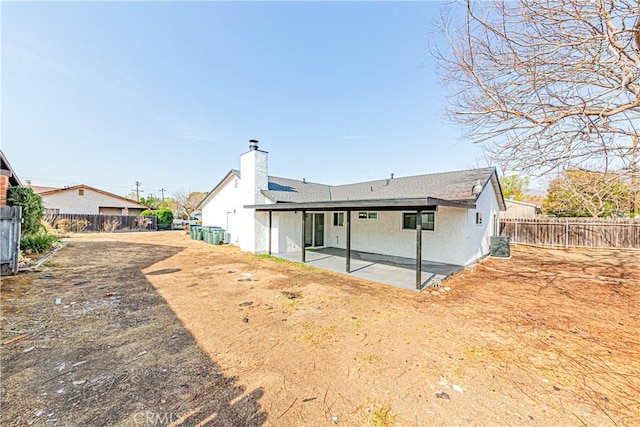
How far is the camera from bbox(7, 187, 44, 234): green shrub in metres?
9.14

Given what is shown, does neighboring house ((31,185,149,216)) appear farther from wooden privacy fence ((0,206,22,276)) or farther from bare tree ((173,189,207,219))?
wooden privacy fence ((0,206,22,276))

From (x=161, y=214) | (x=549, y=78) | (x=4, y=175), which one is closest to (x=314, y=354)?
(x=549, y=78)

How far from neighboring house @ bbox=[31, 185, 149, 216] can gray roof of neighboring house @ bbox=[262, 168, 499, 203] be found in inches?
824

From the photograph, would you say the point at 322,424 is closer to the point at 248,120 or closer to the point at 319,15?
the point at 319,15

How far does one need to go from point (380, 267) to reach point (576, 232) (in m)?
13.3

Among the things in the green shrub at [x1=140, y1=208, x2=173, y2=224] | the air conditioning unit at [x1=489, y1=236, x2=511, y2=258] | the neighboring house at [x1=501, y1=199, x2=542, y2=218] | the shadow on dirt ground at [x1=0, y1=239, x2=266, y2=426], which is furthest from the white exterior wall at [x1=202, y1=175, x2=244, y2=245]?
the neighboring house at [x1=501, y1=199, x2=542, y2=218]

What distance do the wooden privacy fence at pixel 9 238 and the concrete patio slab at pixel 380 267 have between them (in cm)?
767

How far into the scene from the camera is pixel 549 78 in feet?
14.6

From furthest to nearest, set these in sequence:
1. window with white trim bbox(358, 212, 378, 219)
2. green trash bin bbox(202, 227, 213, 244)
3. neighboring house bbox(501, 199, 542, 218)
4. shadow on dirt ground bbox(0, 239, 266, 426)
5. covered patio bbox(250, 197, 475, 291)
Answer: neighboring house bbox(501, 199, 542, 218), green trash bin bbox(202, 227, 213, 244), window with white trim bbox(358, 212, 378, 219), covered patio bbox(250, 197, 475, 291), shadow on dirt ground bbox(0, 239, 266, 426)

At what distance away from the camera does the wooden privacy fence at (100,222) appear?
19486 millimetres

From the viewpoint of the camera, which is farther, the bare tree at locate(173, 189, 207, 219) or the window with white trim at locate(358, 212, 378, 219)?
the bare tree at locate(173, 189, 207, 219)

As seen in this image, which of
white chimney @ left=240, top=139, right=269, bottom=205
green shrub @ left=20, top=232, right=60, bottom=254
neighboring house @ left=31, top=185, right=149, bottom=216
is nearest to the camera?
green shrub @ left=20, top=232, right=60, bottom=254

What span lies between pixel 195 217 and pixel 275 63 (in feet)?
97.3

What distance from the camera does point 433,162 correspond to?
1386 centimetres
